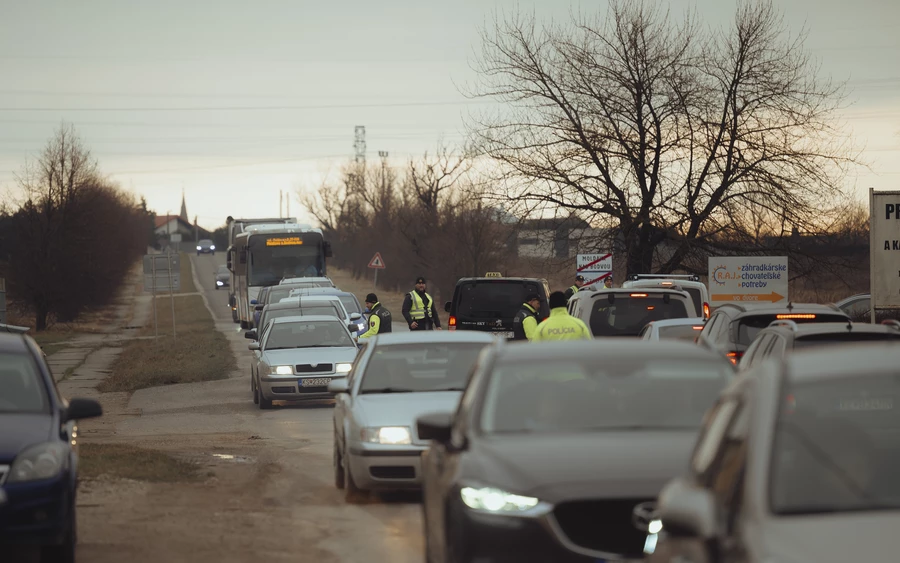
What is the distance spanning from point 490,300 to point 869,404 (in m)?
16.8

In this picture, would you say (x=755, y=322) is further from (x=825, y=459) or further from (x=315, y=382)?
(x=825, y=459)

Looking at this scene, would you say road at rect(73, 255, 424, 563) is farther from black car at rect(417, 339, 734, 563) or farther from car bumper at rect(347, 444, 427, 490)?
black car at rect(417, 339, 734, 563)

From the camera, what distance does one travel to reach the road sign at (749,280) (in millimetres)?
31578

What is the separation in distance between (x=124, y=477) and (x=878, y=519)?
958cm

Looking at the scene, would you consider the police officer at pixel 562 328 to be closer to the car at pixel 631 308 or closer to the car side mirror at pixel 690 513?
the car at pixel 631 308

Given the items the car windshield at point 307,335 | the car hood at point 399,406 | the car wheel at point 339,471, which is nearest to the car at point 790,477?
the car hood at point 399,406

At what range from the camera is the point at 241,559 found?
852cm

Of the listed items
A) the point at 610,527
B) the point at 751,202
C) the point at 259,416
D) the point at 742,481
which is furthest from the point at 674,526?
the point at 751,202

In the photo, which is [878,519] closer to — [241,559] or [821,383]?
[821,383]

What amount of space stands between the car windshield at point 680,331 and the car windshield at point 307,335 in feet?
23.1

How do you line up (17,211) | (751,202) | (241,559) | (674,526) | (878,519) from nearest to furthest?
(878,519), (674,526), (241,559), (751,202), (17,211)

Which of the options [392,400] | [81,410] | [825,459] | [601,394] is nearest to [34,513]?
[81,410]

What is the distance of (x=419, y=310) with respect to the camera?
25516 mm

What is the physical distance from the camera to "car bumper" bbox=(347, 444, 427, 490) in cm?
1087
